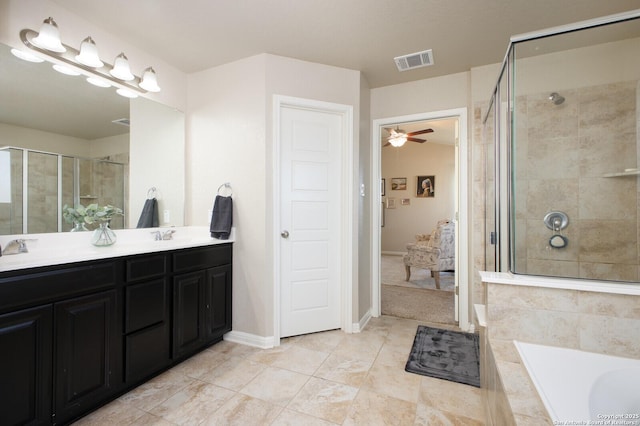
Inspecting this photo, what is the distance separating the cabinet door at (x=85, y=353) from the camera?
1.41 metres

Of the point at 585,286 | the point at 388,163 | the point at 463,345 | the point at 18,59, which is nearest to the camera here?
the point at 585,286

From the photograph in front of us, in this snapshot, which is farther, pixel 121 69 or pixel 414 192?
pixel 414 192

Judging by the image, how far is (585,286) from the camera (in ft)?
4.20

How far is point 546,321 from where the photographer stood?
133 cm

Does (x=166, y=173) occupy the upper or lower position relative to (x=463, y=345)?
upper

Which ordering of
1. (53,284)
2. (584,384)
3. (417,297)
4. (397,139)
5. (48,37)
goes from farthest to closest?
(397,139), (417,297), (48,37), (53,284), (584,384)

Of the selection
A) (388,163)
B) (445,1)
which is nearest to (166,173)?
(445,1)

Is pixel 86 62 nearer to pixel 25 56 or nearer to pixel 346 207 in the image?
pixel 25 56

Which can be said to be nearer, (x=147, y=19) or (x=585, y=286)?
(x=585, y=286)

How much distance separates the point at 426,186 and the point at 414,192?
329 millimetres

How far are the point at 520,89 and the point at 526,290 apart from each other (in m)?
1.41

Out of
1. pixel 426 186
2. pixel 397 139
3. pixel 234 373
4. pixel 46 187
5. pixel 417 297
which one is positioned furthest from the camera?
pixel 426 186

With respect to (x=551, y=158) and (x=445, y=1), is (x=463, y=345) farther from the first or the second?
(x=445, y=1)

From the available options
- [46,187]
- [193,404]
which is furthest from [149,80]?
[193,404]
